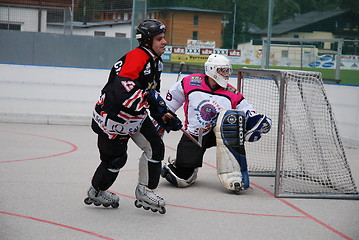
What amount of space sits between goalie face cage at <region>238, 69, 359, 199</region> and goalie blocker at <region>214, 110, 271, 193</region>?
23 centimetres

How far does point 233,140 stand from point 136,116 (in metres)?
1.61

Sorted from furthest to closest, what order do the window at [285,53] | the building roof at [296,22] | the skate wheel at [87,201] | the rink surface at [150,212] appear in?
the window at [285,53]
the building roof at [296,22]
the skate wheel at [87,201]
the rink surface at [150,212]

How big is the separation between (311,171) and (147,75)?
248 centimetres

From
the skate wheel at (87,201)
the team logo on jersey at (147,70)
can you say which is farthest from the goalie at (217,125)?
the team logo on jersey at (147,70)

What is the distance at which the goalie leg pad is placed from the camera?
6109 millimetres

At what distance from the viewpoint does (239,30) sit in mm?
12305

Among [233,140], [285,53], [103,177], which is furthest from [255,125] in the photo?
[285,53]

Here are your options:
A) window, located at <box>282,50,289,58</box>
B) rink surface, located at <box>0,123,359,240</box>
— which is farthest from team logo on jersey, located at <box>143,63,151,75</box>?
window, located at <box>282,50,289,58</box>

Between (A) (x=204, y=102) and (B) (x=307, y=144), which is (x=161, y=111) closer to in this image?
(A) (x=204, y=102)

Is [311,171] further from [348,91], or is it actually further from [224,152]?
[348,91]

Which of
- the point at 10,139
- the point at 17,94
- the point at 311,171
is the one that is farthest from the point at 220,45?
the point at 311,171

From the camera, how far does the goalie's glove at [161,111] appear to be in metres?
4.89

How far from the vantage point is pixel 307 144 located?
6602 mm

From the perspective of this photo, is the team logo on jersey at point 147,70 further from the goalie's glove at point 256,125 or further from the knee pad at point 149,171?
the goalie's glove at point 256,125
